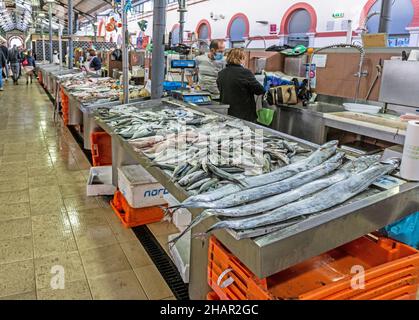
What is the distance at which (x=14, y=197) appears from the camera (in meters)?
3.56

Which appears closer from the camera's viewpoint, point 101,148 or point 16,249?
point 16,249

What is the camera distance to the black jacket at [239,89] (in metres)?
4.14

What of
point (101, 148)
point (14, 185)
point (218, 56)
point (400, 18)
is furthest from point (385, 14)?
point (14, 185)

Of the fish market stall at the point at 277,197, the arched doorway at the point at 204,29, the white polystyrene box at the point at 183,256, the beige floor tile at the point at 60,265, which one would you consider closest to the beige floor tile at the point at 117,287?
the beige floor tile at the point at 60,265

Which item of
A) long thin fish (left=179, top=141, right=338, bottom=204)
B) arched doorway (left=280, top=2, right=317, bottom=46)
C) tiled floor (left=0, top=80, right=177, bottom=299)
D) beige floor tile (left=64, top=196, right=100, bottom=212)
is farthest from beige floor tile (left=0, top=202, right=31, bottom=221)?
arched doorway (left=280, top=2, right=317, bottom=46)

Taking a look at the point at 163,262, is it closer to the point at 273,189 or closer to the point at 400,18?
the point at 273,189

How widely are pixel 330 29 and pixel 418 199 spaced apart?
30.6ft

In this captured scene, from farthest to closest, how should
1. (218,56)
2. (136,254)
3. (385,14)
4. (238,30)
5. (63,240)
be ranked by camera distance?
(238,30) → (218,56) → (385,14) → (63,240) → (136,254)

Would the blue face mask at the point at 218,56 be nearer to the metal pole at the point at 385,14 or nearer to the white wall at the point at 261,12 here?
the metal pole at the point at 385,14

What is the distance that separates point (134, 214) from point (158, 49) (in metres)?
1.85

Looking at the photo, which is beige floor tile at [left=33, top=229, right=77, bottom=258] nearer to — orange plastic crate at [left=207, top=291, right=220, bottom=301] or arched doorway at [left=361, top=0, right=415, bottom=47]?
orange plastic crate at [left=207, top=291, right=220, bottom=301]
